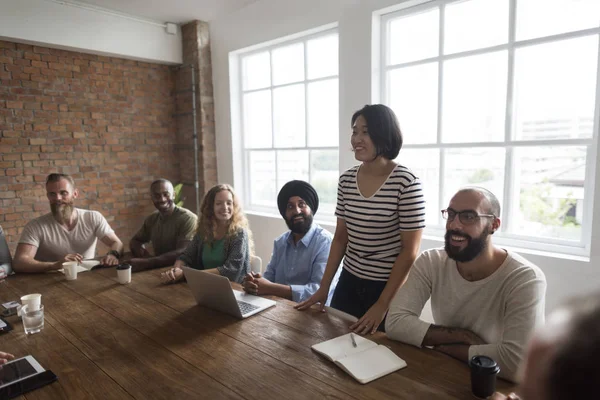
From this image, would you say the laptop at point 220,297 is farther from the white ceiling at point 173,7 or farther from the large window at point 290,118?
the white ceiling at point 173,7

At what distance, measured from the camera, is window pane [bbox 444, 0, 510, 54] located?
9.02 feet

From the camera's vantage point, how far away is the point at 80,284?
2289 millimetres

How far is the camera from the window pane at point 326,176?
13.0ft

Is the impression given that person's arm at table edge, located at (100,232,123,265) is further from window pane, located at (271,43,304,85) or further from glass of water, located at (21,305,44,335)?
window pane, located at (271,43,304,85)

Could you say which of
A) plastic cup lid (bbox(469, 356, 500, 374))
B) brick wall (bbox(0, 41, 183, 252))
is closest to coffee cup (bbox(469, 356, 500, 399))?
plastic cup lid (bbox(469, 356, 500, 374))

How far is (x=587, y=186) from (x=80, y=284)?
10.4 ft

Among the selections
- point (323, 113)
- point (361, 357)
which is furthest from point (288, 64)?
point (361, 357)

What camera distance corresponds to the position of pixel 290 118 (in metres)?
4.38

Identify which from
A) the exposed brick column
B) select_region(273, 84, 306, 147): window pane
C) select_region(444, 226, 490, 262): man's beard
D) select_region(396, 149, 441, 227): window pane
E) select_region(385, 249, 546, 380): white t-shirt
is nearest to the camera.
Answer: select_region(385, 249, 546, 380): white t-shirt

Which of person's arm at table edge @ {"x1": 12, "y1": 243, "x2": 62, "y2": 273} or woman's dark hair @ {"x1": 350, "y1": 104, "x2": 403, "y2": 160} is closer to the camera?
woman's dark hair @ {"x1": 350, "y1": 104, "x2": 403, "y2": 160}

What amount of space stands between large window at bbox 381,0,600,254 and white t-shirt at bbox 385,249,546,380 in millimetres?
1471

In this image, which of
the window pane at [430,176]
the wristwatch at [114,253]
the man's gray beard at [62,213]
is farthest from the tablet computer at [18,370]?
the window pane at [430,176]

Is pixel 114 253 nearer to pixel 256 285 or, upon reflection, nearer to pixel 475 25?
pixel 256 285

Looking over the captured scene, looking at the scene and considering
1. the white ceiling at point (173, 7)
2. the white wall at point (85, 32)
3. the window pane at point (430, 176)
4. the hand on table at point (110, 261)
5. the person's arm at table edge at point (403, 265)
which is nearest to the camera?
the person's arm at table edge at point (403, 265)
